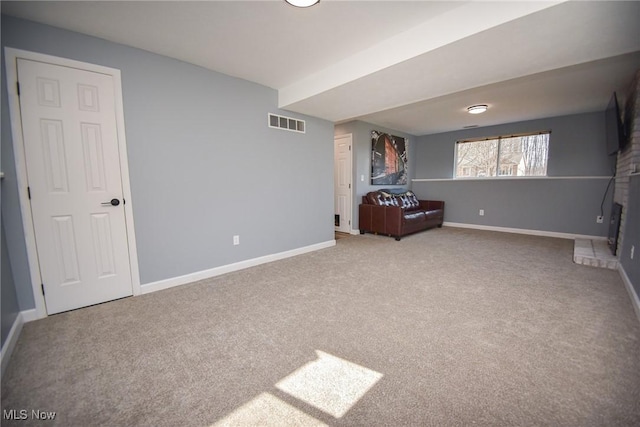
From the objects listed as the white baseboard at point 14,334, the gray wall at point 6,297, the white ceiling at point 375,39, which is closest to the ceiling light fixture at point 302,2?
the white ceiling at point 375,39

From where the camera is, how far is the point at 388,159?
5996 millimetres

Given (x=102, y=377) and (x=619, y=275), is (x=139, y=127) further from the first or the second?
(x=619, y=275)

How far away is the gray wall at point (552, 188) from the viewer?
4570mm

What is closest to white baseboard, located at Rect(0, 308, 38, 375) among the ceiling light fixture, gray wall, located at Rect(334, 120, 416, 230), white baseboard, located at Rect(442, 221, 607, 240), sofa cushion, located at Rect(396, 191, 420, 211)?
the ceiling light fixture

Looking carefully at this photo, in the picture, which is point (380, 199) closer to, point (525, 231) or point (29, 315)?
point (525, 231)

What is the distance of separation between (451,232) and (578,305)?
337 centimetres

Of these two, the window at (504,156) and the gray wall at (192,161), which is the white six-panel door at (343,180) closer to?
the gray wall at (192,161)

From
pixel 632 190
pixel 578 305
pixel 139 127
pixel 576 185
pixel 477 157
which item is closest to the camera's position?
pixel 578 305

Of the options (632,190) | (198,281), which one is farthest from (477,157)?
(198,281)

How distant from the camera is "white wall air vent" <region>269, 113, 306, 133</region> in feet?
11.2

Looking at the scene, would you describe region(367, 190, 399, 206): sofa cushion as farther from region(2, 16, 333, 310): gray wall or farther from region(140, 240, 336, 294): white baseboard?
region(2, 16, 333, 310): gray wall

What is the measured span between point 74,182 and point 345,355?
2617 millimetres

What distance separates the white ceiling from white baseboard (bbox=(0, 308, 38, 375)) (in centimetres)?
225

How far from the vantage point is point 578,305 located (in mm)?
2203
